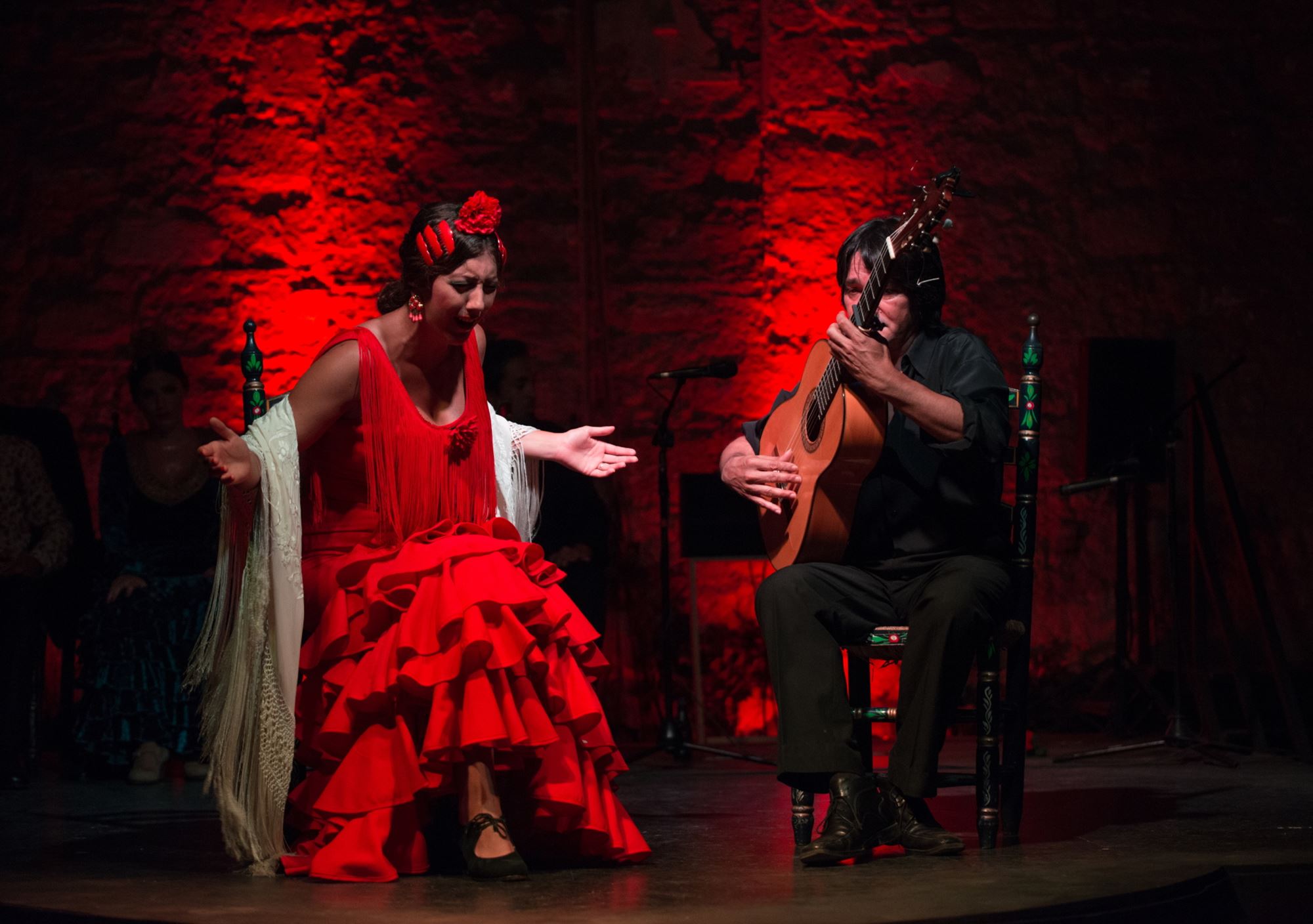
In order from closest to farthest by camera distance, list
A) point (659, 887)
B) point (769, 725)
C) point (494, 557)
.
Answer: point (659, 887), point (494, 557), point (769, 725)

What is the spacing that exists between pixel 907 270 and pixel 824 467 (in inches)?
18.9

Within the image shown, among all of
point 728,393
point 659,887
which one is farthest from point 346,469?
point 728,393

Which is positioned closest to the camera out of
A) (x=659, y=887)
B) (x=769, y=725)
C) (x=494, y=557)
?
(x=659, y=887)

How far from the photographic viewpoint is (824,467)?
10.8 ft

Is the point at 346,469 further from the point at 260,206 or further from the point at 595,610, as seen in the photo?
the point at 260,206

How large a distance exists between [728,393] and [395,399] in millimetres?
3086

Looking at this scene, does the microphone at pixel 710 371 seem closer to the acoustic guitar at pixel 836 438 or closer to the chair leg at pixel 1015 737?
the acoustic guitar at pixel 836 438

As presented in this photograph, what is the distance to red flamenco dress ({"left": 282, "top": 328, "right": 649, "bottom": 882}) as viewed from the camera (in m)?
2.99

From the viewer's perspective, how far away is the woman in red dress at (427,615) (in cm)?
299

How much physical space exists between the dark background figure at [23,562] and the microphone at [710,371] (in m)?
2.07

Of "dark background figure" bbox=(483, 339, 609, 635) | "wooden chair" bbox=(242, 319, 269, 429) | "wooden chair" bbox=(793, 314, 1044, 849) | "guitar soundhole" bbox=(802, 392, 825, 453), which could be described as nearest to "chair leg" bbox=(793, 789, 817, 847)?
"wooden chair" bbox=(793, 314, 1044, 849)

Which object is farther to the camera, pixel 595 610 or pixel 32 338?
pixel 32 338

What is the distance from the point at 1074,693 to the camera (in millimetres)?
6266

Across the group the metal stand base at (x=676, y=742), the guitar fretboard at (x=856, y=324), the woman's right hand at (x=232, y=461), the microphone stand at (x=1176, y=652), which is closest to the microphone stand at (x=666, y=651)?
the metal stand base at (x=676, y=742)
